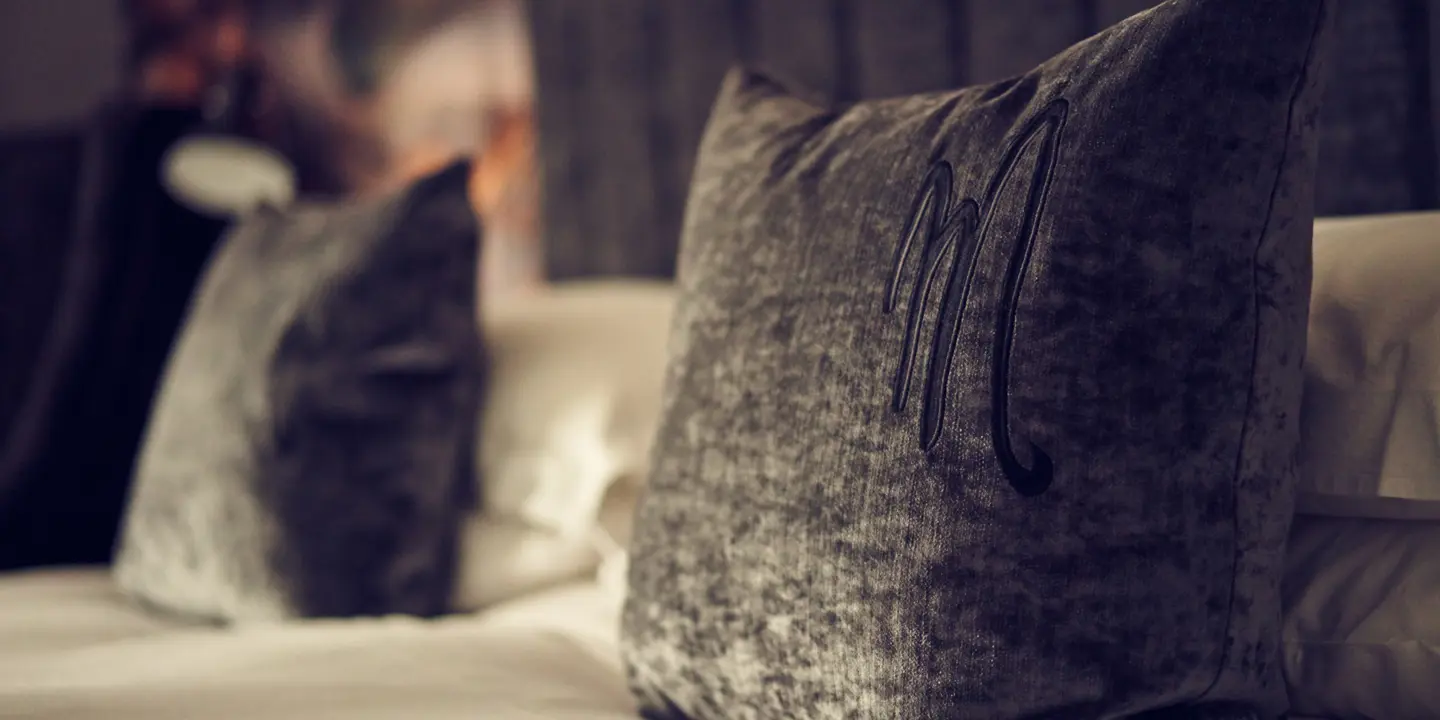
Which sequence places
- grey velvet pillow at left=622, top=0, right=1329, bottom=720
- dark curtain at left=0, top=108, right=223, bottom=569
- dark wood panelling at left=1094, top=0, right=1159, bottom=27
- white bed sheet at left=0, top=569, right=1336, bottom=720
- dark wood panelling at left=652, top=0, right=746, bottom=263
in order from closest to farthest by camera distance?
grey velvet pillow at left=622, top=0, right=1329, bottom=720
white bed sheet at left=0, top=569, right=1336, bottom=720
dark wood panelling at left=1094, top=0, right=1159, bottom=27
dark wood panelling at left=652, top=0, right=746, bottom=263
dark curtain at left=0, top=108, right=223, bottom=569

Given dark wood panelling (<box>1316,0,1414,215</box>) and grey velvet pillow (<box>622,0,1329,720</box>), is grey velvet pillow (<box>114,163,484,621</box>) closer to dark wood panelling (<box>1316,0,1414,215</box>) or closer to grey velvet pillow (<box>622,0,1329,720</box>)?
grey velvet pillow (<box>622,0,1329,720</box>)

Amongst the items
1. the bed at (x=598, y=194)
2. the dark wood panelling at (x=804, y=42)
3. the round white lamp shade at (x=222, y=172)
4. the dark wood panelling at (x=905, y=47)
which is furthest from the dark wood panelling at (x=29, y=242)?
the dark wood panelling at (x=905, y=47)

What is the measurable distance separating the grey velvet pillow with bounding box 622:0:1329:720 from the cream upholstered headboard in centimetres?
36

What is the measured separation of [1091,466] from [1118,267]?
0.10m

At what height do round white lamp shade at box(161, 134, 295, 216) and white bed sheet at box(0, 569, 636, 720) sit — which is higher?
round white lamp shade at box(161, 134, 295, 216)

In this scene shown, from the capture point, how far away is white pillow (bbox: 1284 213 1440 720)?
0.61 metres

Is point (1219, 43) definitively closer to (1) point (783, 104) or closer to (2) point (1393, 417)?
(2) point (1393, 417)

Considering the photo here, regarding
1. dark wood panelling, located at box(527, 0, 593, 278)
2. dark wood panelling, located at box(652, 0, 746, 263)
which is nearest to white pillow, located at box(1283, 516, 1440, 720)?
dark wood panelling, located at box(652, 0, 746, 263)

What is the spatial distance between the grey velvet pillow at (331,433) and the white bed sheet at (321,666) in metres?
0.05

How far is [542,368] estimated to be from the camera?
3.85 feet

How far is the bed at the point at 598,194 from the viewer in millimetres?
822

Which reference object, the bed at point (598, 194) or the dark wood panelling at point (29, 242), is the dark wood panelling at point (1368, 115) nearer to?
the bed at point (598, 194)

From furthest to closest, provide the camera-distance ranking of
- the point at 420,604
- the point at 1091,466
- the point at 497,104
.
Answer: the point at 497,104, the point at 420,604, the point at 1091,466

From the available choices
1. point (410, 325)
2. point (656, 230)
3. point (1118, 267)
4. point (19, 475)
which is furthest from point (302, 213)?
point (1118, 267)
